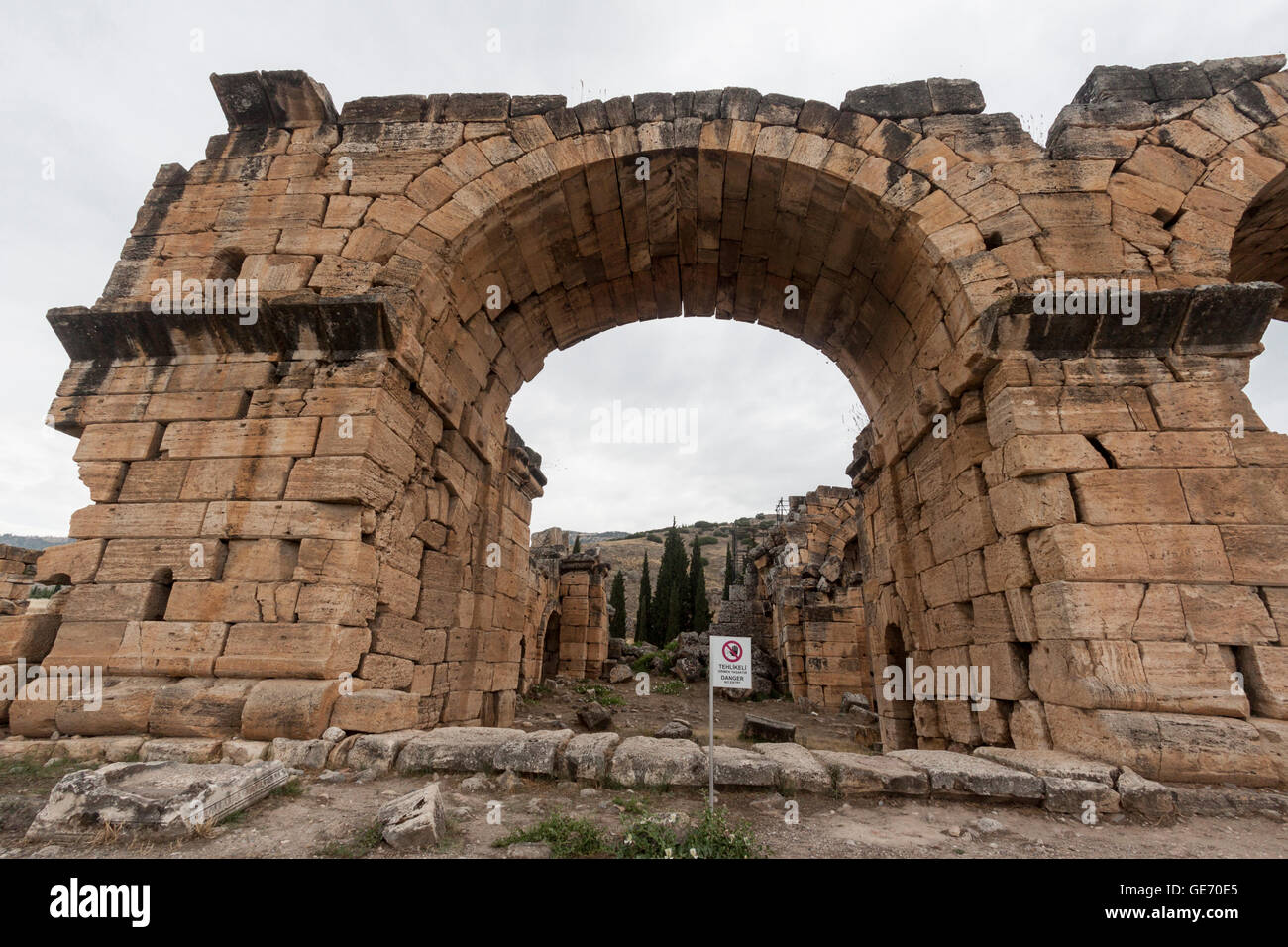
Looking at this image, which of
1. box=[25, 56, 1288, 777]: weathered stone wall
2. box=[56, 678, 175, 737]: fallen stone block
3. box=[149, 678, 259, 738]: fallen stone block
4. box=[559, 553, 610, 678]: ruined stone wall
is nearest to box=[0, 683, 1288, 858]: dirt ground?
box=[56, 678, 175, 737]: fallen stone block

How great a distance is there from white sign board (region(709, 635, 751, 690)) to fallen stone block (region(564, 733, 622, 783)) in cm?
92

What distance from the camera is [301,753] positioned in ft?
12.9

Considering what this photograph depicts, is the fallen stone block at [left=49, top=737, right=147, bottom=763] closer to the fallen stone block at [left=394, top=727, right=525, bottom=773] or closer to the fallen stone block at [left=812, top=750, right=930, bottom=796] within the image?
the fallen stone block at [left=394, top=727, right=525, bottom=773]

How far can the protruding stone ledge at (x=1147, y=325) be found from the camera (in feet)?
16.1

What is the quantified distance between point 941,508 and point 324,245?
7579 mm

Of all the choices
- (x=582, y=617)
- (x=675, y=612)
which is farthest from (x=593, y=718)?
(x=675, y=612)

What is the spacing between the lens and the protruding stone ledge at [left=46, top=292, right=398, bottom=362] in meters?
5.33

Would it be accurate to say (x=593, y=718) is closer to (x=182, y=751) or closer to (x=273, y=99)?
(x=182, y=751)

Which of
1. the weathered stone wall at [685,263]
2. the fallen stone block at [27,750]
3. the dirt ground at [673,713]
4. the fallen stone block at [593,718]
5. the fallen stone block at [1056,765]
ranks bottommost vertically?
the dirt ground at [673,713]

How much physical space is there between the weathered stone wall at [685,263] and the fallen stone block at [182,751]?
0.29 meters

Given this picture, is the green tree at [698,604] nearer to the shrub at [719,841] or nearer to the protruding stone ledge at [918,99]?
the protruding stone ledge at [918,99]

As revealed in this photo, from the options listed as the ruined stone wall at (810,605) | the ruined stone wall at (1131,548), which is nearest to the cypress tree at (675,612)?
the ruined stone wall at (810,605)

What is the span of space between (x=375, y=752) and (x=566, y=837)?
2052 millimetres
